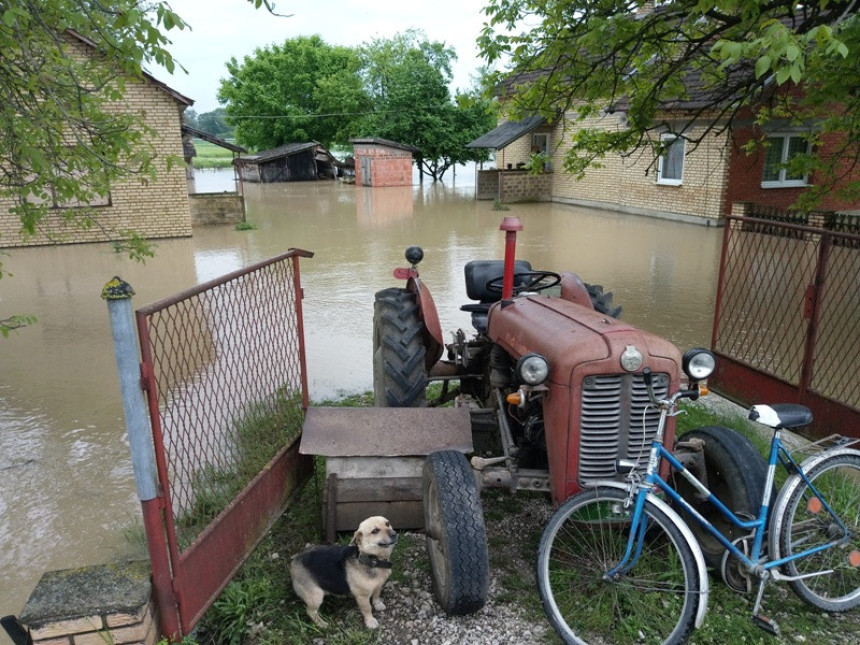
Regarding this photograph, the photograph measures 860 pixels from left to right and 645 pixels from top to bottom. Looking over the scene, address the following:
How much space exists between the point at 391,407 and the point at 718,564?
186cm

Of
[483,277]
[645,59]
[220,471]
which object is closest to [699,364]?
[220,471]

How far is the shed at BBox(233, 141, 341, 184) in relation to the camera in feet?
124

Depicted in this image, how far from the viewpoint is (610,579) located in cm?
279

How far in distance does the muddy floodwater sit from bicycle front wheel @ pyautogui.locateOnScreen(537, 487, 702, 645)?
2315 mm

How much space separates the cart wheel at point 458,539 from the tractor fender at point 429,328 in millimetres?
1488

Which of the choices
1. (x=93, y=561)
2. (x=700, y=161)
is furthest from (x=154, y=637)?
(x=700, y=161)

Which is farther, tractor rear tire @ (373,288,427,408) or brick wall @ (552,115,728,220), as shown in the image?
brick wall @ (552,115,728,220)

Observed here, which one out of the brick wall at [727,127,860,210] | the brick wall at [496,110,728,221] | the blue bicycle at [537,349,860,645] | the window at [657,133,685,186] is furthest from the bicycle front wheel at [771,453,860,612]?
the window at [657,133,685,186]

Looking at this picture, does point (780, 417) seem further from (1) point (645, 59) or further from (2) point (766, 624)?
(1) point (645, 59)

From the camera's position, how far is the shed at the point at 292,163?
37.9m

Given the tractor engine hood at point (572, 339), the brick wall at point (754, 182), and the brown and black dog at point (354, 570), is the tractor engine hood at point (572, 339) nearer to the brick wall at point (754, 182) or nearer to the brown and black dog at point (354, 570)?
the brown and black dog at point (354, 570)

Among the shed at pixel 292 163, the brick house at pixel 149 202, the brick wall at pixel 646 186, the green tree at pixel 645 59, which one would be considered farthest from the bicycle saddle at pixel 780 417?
the shed at pixel 292 163

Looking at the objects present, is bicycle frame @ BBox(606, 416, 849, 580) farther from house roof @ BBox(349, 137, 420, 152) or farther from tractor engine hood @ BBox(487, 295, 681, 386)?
house roof @ BBox(349, 137, 420, 152)

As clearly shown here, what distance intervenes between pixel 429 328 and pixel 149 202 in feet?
42.5
